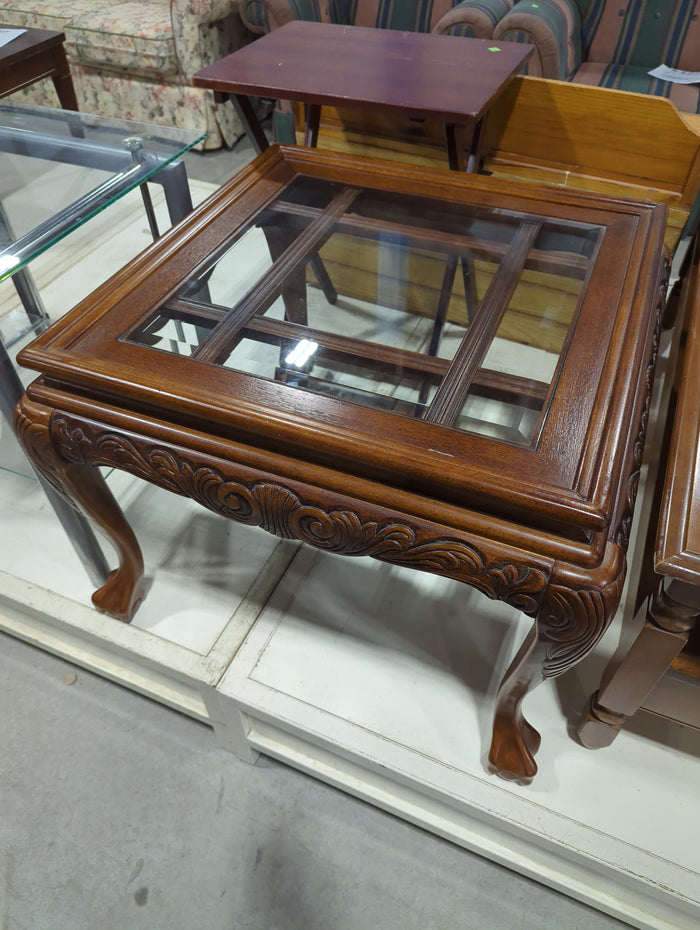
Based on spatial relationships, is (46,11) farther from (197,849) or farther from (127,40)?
(197,849)

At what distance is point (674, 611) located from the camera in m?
0.48

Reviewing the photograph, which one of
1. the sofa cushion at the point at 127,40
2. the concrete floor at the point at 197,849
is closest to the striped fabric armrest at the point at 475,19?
the sofa cushion at the point at 127,40

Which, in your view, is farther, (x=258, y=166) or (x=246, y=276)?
(x=258, y=166)

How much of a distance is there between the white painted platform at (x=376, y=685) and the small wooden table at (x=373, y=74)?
675mm

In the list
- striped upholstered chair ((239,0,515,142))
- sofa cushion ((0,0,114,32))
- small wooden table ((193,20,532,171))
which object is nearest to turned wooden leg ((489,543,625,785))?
small wooden table ((193,20,532,171))

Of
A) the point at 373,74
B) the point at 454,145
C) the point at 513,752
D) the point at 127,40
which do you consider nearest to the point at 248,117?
the point at 373,74

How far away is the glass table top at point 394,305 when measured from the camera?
0.56 metres

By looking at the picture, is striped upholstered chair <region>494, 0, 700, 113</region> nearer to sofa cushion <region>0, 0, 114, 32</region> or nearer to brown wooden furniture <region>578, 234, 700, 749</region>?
brown wooden furniture <region>578, 234, 700, 749</region>

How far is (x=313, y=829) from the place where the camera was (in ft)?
2.47

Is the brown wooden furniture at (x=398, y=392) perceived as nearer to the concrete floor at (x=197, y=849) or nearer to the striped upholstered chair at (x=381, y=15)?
the concrete floor at (x=197, y=849)

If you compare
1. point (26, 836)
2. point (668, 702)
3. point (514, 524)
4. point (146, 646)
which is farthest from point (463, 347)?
point (26, 836)

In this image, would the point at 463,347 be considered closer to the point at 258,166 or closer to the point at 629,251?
the point at 629,251

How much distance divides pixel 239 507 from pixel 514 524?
0.24 metres

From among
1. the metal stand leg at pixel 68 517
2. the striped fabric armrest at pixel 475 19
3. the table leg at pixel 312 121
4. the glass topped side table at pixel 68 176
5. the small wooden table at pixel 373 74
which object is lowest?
the metal stand leg at pixel 68 517
